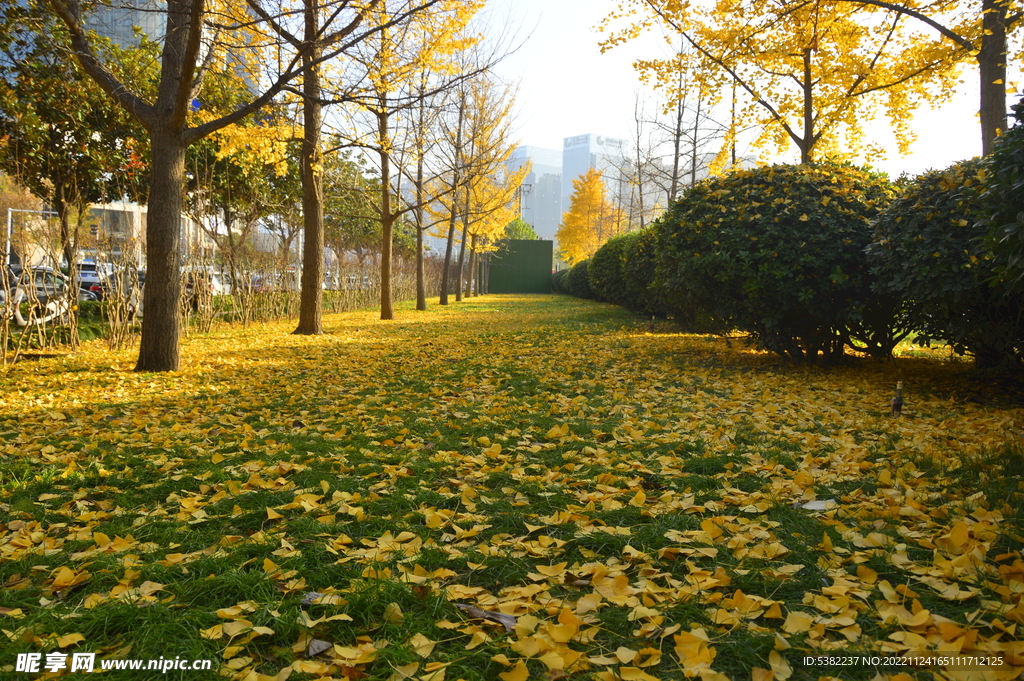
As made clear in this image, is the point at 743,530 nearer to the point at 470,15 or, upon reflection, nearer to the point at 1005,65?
the point at 1005,65

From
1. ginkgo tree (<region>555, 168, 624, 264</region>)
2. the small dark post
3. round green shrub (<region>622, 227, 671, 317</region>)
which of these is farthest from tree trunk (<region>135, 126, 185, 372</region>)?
ginkgo tree (<region>555, 168, 624, 264</region>)

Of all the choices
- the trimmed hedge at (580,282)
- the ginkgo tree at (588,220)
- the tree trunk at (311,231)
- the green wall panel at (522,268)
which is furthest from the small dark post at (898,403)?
the green wall panel at (522,268)

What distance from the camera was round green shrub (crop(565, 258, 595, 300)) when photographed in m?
25.7

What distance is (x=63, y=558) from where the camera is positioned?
2.25 meters

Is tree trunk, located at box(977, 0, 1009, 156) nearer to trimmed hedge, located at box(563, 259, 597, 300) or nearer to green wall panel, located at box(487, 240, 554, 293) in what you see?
trimmed hedge, located at box(563, 259, 597, 300)

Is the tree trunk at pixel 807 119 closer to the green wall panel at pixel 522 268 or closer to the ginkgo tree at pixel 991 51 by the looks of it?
the ginkgo tree at pixel 991 51

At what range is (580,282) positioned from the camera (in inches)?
1077

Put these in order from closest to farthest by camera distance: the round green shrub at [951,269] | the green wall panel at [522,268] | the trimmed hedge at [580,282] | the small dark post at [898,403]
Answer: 1. the small dark post at [898,403]
2. the round green shrub at [951,269]
3. the trimmed hedge at [580,282]
4. the green wall panel at [522,268]

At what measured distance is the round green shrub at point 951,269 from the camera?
15.2 feet

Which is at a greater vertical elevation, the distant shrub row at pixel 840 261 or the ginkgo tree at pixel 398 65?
the ginkgo tree at pixel 398 65

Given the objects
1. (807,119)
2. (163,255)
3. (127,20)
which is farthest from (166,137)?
(807,119)

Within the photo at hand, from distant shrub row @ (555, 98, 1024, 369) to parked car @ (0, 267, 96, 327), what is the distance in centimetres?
727

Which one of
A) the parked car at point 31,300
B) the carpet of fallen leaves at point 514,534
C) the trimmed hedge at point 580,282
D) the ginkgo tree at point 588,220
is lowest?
the carpet of fallen leaves at point 514,534

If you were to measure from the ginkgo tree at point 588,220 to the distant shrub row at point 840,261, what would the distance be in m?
25.9
